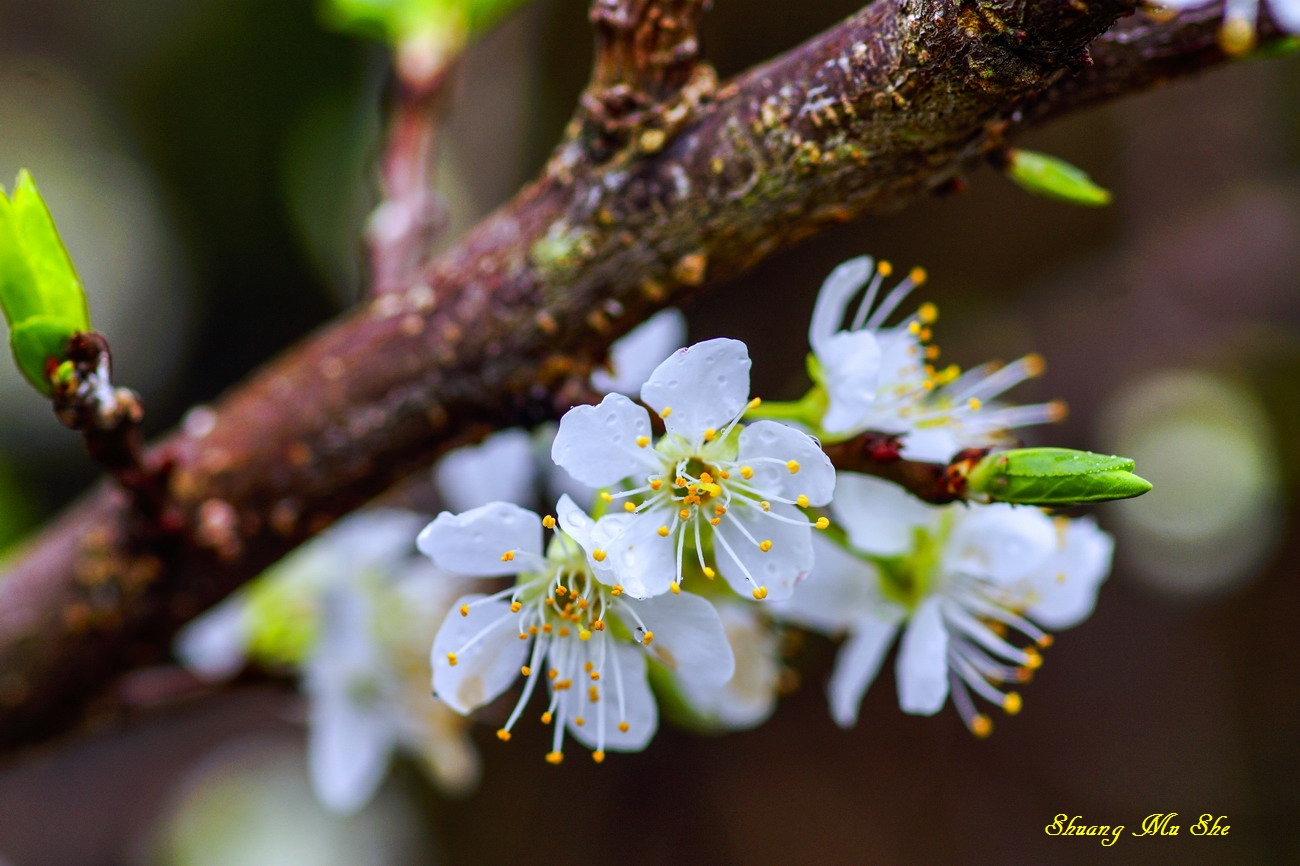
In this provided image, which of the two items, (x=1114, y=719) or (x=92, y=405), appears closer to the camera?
(x=92, y=405)

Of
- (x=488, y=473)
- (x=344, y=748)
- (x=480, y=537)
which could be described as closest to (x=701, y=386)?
(x=480, y=537)

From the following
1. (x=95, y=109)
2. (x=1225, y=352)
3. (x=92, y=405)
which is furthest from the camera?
(x=95, y=109)

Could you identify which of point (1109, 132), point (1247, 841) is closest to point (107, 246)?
point (1109, 132)

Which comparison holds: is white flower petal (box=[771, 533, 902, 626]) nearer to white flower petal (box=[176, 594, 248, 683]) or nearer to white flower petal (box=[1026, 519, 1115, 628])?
white flower petal (box=[1026, 519, 1115, 628])

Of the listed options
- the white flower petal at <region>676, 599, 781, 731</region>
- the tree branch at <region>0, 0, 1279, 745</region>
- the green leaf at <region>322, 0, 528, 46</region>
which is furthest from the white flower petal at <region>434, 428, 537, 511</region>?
the green leaf at <region>322, 0, 528, 46</region>

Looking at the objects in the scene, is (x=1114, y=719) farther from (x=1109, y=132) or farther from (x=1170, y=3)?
(x=1170, y=3)

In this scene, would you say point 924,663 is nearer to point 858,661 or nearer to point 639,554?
point 858,661

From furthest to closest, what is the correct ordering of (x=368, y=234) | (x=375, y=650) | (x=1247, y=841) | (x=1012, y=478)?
(x=1247, y=841) → (x=375, y=650) → (x=368, y=234) → (x=1012, y=478)
